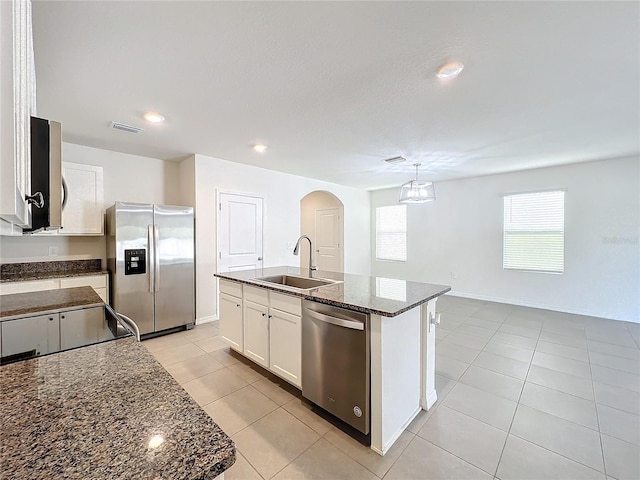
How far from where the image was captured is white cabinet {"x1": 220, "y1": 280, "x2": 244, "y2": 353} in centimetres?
280

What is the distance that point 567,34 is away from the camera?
5.16 ft

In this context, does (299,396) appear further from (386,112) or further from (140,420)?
(386,112)

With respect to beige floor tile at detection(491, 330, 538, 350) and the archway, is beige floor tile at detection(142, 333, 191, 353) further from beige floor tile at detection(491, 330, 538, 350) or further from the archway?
beige floor tile at detection(491, 330, 538, 350)

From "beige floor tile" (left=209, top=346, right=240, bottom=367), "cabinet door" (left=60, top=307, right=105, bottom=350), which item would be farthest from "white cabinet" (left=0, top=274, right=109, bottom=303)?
"cabinet door" (left=60, top=307, right=105, bottom=350)

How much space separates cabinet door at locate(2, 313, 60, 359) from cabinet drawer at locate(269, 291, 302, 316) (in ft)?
4.40

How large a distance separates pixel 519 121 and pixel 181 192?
4.50 meters

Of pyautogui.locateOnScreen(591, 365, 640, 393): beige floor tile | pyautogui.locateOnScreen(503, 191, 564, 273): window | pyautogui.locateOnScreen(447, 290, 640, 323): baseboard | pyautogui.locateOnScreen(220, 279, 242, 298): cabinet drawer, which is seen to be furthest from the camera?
pyautogui.locateOnScreen(503, 191, 564, 273): window

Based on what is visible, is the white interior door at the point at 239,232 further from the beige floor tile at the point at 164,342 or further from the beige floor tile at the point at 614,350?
the beige floor tile at the point at 614,350

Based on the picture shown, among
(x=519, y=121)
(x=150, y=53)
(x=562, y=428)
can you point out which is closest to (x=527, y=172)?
(x=519, y=121)

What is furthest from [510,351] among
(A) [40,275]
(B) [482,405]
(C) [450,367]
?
(A) [40,275]

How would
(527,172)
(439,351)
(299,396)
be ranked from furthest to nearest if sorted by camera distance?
(527,172) → (439,351) → (299,396)

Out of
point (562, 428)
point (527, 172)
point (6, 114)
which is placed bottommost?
point (562, 428)

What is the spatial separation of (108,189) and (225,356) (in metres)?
2.84

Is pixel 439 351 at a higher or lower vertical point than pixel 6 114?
lower
